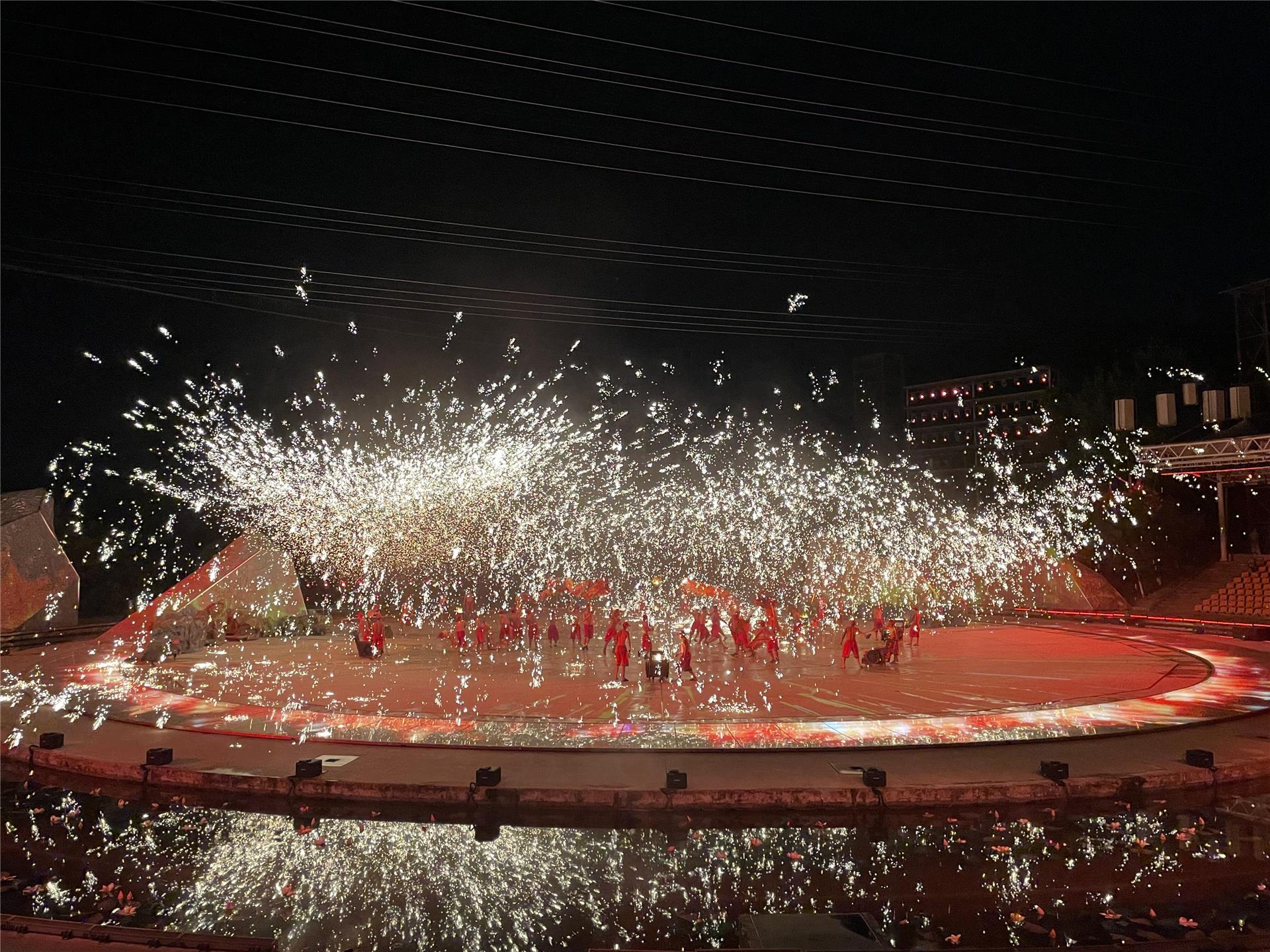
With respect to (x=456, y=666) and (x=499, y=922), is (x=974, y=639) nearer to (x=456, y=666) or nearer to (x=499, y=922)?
(x=456, y=666)

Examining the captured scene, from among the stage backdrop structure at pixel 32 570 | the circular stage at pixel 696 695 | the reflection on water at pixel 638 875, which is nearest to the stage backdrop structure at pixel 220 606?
the circular stage at pixel 696 695

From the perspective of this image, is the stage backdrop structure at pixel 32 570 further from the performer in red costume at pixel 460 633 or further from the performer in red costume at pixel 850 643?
the performer in red costume at pixel 850 643

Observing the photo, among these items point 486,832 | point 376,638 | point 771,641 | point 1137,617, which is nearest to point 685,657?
point 771,641

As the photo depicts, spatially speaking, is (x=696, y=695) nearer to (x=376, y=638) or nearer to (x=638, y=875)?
(x=638, y=875)

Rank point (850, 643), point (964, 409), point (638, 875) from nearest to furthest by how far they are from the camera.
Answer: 1. point (638, 875)
2. point (850, 643)
3. point (964, 409)

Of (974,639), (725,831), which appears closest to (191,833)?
(725,831)

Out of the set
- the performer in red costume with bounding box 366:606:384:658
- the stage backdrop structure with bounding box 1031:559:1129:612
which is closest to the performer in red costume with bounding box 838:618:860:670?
the performer in red costume with bounding box 366:606:384:658

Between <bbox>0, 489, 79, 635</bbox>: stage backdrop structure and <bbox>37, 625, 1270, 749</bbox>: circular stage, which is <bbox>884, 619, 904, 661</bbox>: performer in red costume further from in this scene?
<bbox>0, 489, 79, 635</bbox>: stage backdrop structure
